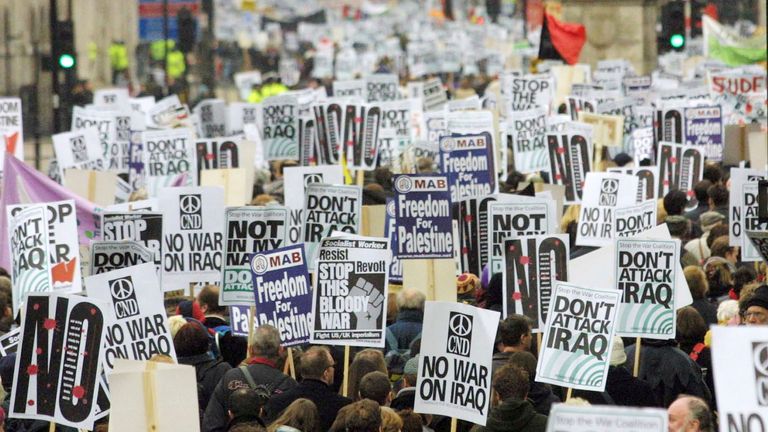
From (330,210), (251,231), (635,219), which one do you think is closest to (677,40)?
(635,219)

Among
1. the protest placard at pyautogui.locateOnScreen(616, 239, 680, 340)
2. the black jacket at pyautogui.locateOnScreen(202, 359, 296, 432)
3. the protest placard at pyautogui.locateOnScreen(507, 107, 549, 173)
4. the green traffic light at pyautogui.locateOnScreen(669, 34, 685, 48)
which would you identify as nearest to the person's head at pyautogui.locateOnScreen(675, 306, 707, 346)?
the protest placard at pyautogui.locateOnScreen(616, 239, 680, 340)

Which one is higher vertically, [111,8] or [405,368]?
[111,8]

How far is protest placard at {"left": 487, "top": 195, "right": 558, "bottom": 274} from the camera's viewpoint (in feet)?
46.9

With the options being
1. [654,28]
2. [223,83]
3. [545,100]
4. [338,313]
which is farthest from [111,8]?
[338,313]

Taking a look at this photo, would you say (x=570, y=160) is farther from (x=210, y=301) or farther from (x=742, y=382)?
(x=742, y=382)

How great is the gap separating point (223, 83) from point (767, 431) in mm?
59637

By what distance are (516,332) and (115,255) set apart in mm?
3315

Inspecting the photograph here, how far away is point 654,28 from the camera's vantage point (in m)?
42.8

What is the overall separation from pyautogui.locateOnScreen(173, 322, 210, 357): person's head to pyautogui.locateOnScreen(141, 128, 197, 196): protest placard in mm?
9041

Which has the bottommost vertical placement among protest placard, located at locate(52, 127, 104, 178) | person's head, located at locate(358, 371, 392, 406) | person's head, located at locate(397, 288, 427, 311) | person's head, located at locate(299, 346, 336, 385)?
person's head, located at locate(358, 371, 392, 406)

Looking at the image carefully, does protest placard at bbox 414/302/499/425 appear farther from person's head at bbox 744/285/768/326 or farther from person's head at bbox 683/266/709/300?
person's head at bbox 683/266/709/300

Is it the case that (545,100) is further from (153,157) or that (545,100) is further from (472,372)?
(472,372)

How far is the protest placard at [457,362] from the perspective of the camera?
10.4 metres

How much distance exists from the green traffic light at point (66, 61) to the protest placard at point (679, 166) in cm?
1043
